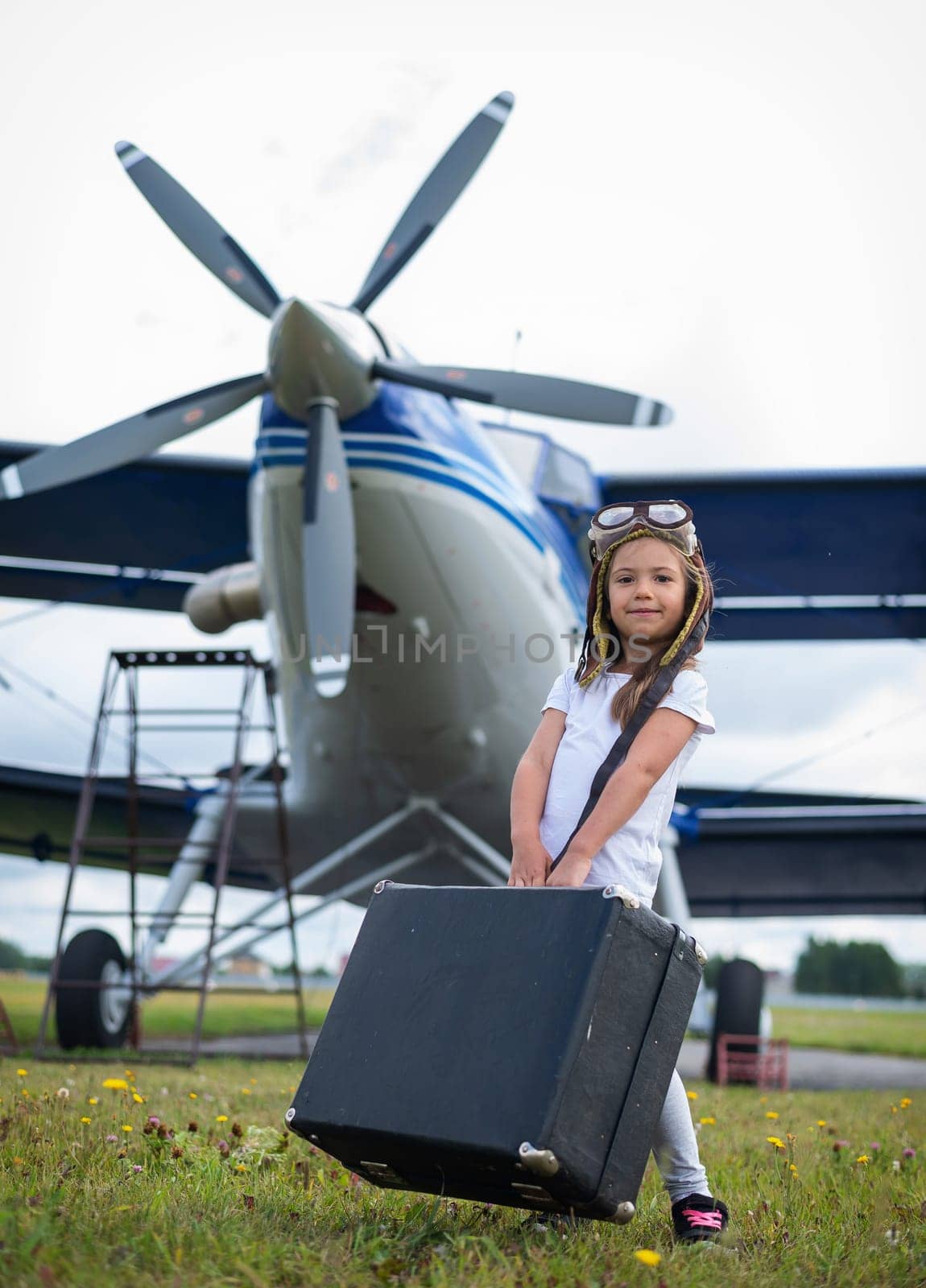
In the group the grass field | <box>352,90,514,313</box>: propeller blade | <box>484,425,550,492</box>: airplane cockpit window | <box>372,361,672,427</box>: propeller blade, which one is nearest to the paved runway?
the grass field

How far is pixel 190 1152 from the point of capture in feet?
7.25

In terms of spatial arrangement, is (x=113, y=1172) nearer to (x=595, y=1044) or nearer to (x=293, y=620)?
(x=595, y=1044)

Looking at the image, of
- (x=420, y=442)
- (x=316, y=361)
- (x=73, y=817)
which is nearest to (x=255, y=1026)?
(x=73, y=817)

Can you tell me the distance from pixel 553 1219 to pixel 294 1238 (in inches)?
17.9

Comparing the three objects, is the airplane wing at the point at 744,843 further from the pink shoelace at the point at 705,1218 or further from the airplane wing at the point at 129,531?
the pink shoelace at the point at 705,1218

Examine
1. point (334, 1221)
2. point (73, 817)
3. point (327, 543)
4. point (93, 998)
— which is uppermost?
point (327, 543)

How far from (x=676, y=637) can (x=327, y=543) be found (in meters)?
3.48

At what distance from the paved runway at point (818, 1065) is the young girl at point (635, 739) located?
14.2ft

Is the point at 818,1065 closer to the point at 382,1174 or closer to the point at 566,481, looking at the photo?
the point at 566,481

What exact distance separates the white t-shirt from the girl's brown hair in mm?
28

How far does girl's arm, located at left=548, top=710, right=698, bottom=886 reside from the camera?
5.77ft

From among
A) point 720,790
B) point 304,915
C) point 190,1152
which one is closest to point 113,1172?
point 190,1152

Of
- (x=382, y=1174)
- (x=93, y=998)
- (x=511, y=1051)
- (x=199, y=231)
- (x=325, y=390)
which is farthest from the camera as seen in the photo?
(x=93, y=998)

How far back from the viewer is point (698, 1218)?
1.78 metres
